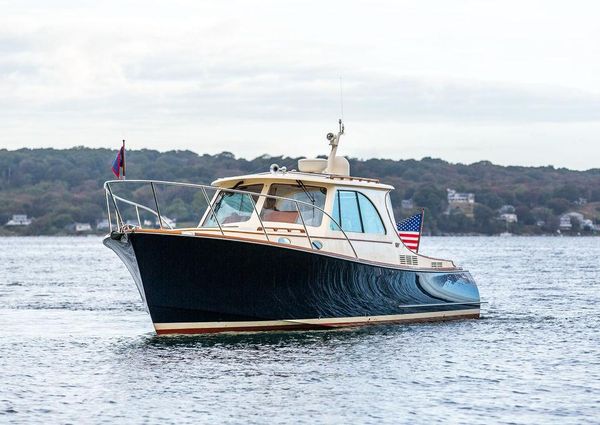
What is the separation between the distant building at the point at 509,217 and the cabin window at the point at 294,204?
16517 cm

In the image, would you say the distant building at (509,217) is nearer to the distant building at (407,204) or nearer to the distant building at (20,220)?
the distant building at (407,204)

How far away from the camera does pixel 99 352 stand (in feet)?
70.7

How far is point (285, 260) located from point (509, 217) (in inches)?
6650

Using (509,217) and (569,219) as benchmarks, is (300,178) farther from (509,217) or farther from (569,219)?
(569,219)

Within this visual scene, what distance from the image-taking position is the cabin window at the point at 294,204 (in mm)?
23250

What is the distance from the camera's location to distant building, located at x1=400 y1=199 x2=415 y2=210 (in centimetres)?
15850

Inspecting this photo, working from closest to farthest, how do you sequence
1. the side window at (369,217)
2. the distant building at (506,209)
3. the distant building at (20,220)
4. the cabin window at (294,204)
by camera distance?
the cabin window at (294,204) → the side window at (369,217) → the distant building at (506,209) → the distant building at (20,220)

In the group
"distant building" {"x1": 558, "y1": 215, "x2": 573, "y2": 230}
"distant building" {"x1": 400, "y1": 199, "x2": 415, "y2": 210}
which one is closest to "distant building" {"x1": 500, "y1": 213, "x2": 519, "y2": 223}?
"distant building" {"x1": 558, "y1": 215, "x2": 573, "y2": 230}

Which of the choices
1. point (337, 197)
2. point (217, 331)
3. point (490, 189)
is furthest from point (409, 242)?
point (490, 189)

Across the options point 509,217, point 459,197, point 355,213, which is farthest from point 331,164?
point 509,217

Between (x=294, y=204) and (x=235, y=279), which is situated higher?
(x=294, y=204)

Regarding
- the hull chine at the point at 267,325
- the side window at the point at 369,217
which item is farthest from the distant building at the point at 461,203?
the hull chine at the point at 267,325

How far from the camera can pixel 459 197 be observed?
177 metres

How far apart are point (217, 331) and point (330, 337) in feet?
7.32
